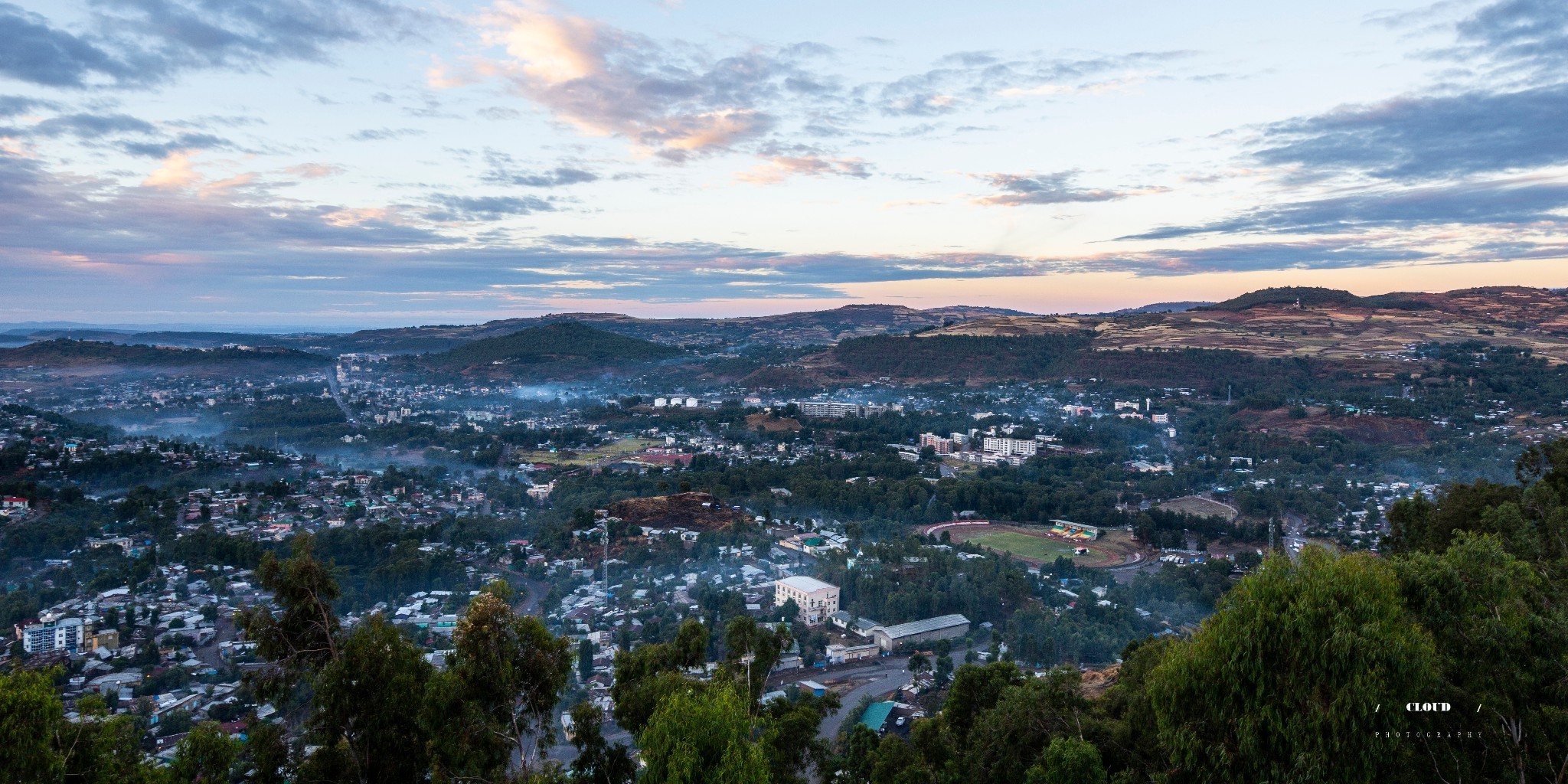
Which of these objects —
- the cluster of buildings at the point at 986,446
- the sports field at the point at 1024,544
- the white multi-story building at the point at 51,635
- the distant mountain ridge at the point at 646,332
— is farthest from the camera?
the distant mountain ridge at the point at 646,332

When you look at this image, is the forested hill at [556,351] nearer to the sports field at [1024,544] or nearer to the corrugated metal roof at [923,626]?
the sports field at [1024,544]

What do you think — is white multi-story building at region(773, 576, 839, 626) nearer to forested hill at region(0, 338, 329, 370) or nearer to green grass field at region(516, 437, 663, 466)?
green grass field at region(516, 437, 663, 466)

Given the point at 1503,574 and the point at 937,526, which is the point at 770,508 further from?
the point at 1503,574

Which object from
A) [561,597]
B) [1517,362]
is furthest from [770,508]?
[1517,362]

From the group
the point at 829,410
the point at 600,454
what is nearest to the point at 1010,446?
the point at 829,410

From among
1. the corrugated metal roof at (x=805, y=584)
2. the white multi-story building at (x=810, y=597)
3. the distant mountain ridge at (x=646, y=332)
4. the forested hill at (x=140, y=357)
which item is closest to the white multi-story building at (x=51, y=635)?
the white multi-story building at (x=810, y=597)
